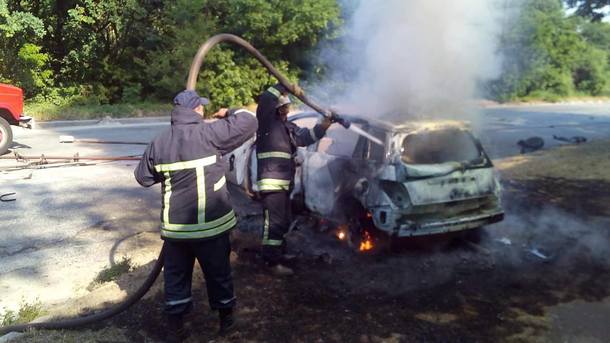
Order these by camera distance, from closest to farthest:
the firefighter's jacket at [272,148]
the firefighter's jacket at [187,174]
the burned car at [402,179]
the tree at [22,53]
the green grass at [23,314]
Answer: the firefighter's jacket at [187,174] → the green grass at [23,314] → the firefighter's jacket at [272,148] → the burned car at [402,179] → the tree at [22,53]

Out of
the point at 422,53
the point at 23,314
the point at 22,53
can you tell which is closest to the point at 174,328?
the point at 23,314

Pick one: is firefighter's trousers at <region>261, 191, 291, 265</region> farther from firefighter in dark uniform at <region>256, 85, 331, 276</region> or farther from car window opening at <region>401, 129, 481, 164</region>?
car window opening at <region>401, 129, 481, 164</region>

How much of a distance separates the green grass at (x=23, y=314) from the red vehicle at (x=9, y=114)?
22.8 feet

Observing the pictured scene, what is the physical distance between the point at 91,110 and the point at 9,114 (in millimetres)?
6791

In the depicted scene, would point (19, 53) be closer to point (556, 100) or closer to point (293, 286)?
point (293, 286)

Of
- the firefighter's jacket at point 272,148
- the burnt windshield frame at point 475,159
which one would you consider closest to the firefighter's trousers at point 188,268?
the firefighter's jacket at point 272,148

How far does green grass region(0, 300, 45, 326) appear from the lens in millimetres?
3598

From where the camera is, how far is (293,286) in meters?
4.28

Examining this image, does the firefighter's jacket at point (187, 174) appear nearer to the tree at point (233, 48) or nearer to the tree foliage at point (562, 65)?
the tree at point (233, 48)

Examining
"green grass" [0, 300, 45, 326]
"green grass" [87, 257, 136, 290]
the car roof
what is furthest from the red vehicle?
the car roof

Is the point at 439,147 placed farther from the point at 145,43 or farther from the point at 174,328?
the point at 145,43

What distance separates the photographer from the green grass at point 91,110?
15.9 meters

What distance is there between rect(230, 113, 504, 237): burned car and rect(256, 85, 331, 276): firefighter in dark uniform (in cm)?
70

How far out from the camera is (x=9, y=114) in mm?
10000
